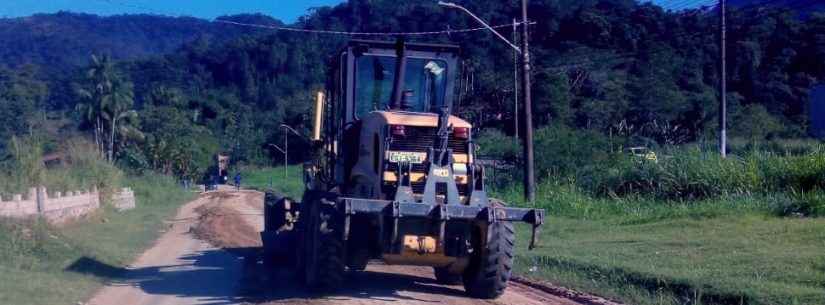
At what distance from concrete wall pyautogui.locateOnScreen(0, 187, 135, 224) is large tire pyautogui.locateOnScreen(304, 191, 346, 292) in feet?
31.0

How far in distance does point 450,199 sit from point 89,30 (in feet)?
436

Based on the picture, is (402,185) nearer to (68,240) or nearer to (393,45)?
(393,45)

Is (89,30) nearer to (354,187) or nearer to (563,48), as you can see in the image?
(563,48)

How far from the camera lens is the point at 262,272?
15930 millimetres

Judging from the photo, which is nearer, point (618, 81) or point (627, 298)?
point (627, 298)

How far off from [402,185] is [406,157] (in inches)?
18.3

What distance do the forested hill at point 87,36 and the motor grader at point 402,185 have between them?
290 ft

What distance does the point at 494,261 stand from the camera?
12383 millimetres

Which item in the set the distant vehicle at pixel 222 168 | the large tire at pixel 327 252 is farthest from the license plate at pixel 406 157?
the distant vehicle at pixel 222 168

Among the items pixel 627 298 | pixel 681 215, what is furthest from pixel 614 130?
pixel 627 298

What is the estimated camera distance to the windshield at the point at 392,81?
44.5ft

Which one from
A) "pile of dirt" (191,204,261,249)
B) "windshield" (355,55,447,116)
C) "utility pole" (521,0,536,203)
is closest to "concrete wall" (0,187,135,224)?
"pile of dirt" (191,204,261,249)

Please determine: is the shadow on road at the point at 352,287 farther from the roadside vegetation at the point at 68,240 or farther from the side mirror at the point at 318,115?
the roadside vegetation at the point at 68,240

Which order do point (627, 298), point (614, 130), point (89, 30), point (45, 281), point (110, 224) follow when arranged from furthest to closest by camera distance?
point (89, 30)
point (614, 130)
point (110, 224)
point (45, 281)
point (627, 298)
